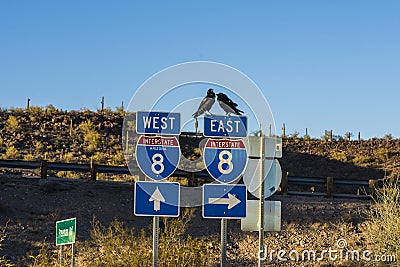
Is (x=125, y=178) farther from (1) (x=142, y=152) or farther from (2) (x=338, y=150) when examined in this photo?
(1) (x=142, y=152)

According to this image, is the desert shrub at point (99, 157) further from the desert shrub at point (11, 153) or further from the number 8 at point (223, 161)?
the number 8 at point (223, 161)

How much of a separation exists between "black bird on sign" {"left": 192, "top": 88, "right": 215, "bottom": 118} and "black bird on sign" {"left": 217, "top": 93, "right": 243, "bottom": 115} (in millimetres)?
154

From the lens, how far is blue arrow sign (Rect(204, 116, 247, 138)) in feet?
53.7

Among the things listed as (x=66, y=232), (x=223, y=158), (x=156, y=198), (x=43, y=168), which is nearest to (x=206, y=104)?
(x=223, y=158)

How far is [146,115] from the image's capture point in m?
16.0

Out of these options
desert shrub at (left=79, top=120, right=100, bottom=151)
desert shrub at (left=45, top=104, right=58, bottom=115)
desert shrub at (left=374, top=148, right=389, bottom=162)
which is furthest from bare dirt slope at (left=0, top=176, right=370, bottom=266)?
desert shrub at (left=45, top=104, right=58, bottom=115)

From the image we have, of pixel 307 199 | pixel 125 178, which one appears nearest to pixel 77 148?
pixel 125 178

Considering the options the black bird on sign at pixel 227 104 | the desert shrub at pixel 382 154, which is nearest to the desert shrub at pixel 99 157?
the desert shrub at pixel 382 154

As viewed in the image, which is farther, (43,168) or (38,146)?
(38,146)

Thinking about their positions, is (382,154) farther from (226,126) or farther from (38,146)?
(226,126)

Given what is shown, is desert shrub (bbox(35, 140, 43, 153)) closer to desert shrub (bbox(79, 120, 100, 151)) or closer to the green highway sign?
desert shrub (bbox(79, 120, 100, 151))

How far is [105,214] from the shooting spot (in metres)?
34.2

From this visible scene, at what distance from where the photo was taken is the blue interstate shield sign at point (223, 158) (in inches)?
637

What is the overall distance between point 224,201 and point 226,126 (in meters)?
1.54
